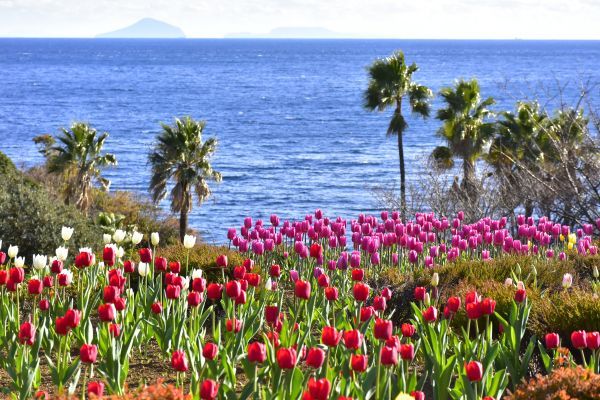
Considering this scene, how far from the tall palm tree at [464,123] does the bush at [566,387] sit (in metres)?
32.0

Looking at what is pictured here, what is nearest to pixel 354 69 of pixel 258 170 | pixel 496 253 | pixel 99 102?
pixel 99 102

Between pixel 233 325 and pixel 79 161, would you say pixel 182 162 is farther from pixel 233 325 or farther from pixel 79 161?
pixel 233 325

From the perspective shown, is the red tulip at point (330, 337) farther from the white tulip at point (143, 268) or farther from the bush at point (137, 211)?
the bush at point (137, 211)

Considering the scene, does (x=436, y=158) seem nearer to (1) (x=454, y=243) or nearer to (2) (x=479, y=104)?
(2) (x=479, y=104)

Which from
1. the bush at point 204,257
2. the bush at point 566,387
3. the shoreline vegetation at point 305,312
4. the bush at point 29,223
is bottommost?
the bush at point 29,223

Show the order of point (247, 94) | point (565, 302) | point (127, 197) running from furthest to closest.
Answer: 1. point (247, 94)
2. point (127, 197)
3. point (565, 302)

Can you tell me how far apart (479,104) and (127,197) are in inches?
744

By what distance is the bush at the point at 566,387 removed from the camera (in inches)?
208

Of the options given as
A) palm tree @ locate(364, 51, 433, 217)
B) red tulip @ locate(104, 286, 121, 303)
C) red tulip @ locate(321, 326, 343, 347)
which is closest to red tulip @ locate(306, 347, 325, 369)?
red tulip @ locate(321, 326, 343, 347)

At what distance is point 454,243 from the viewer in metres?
11.8

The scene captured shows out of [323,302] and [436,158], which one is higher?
[323,302]

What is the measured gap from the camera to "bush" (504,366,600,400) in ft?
17.3

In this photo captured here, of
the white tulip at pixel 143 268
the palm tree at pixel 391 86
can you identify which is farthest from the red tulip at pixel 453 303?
the palm tree at pixel 391 86

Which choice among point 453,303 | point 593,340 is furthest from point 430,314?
point 593,340
